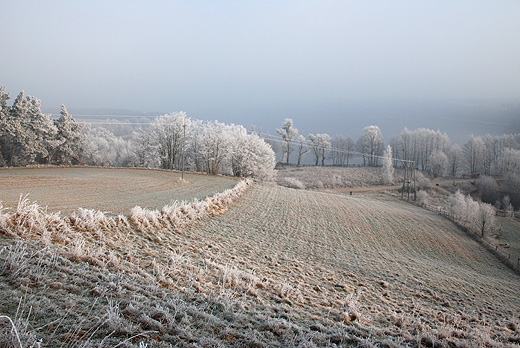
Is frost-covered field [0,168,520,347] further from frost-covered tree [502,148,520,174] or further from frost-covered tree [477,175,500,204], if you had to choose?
frost-covered tree [502,148,520,174]

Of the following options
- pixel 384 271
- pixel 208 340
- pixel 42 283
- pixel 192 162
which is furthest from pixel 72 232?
pixel 192 162

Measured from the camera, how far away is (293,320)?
572cm

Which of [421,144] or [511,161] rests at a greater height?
[421,144]

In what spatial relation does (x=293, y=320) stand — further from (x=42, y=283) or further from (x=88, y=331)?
(x=42, y=283)

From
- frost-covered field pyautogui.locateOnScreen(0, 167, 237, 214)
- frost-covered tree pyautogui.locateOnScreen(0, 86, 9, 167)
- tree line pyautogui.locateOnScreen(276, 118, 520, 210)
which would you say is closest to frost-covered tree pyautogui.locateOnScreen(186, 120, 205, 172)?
frost-covered tree pyautogui.locateOnScreen(0, 86, 9, 167)

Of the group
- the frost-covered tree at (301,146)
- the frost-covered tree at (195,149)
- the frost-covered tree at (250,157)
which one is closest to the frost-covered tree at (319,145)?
the frost-covered tree at (301,146)

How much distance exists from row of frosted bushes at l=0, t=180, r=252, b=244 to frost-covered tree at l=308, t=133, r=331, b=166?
8610 centimetres

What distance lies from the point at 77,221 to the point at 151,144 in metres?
46.8

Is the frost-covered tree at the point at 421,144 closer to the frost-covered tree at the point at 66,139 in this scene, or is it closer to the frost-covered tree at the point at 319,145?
the frost-covered tree at the point at 319,145

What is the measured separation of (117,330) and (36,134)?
44.9 meters

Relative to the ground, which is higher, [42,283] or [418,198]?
[42,283]

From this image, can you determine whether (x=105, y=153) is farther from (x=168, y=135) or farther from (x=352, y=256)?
(x=352, y=256)

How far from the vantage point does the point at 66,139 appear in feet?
143

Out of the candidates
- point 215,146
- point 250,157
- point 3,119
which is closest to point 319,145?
point 250,157
